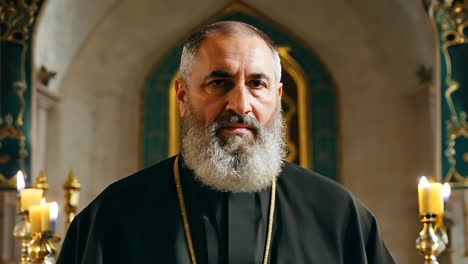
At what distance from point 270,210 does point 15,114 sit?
638cm

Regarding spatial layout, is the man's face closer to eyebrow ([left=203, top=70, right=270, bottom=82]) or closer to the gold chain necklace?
eyebrow ([left=203, top=70, right=270, bottom=82])

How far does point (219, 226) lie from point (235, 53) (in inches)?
24.0

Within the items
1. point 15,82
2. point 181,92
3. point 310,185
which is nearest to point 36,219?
point 181,92

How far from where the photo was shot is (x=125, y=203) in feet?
10.1

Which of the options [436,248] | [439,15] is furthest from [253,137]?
[439,15]

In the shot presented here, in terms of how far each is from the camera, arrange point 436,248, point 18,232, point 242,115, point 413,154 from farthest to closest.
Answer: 1. point 413,154
2. point 18,232
3. point 436,248
4. point 242,115

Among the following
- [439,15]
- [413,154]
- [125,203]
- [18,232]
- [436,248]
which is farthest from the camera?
[413,154]

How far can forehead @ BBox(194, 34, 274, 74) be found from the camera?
2.93 m

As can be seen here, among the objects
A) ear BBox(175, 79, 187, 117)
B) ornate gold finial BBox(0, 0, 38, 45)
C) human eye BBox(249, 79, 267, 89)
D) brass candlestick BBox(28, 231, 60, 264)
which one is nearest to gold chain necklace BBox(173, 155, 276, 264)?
ear BBox(175, 79, 187, 117)

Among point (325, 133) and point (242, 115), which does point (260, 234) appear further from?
point (325, 133)

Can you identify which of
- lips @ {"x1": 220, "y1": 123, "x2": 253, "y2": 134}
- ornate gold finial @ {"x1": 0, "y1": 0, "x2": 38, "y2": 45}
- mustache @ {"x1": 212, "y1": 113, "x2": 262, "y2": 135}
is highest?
ornate gold finial @ {"x1": 0, "y1": 0, "x2": 38, "y2": 45}

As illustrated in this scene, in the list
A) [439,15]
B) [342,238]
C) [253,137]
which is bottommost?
[342,238]

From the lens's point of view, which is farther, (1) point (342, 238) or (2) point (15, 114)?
A: (2) point (15, 114)

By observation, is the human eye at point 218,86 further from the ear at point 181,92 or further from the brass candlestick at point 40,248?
the brass candlestick at point 40,248
